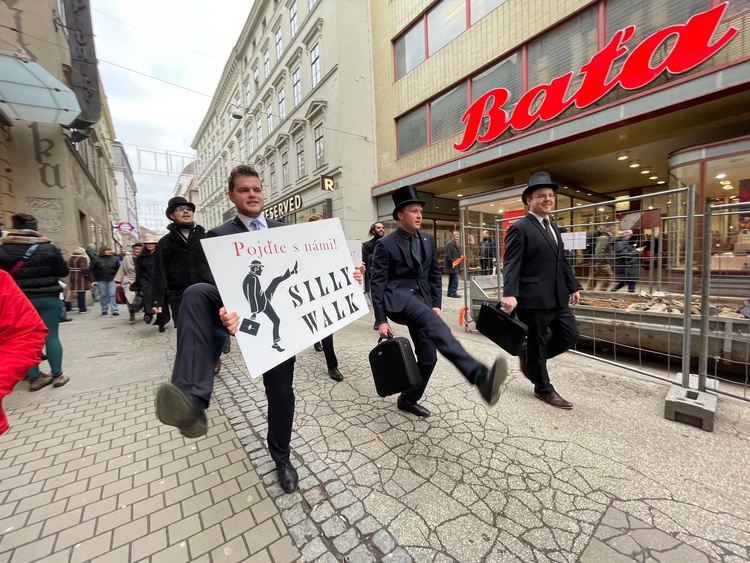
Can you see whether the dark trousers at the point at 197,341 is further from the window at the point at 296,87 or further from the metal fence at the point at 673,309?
the window at the point at 296,87

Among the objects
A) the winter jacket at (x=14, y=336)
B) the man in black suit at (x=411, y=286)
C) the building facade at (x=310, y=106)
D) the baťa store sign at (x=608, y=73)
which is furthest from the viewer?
the building facade at (x=310, y=106)

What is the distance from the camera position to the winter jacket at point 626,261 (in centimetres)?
424

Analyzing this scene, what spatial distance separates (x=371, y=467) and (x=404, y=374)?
702 mm

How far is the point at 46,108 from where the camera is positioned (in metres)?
8.26

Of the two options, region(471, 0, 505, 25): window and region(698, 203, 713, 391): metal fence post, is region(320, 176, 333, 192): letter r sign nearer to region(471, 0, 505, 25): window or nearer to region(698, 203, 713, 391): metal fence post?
region(471, 0, 505, 25): window

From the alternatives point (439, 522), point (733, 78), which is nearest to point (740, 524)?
point (439, 522)

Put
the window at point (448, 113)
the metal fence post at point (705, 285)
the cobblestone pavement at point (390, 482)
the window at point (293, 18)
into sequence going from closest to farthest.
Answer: the cobblestone pavement at point (390, 482) → the metal fence post at point (705, 285) → the window at point (448, 113) → the window at point (293, 18)

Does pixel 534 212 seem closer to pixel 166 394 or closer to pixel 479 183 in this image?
pixel 166 394

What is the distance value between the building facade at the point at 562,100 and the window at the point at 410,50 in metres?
0.06

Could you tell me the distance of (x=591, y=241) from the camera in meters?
4.78

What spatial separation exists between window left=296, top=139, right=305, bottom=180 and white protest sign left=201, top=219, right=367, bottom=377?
17966 mm

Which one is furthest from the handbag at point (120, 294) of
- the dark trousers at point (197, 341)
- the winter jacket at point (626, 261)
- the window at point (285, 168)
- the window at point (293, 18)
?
the window at point (293, 18)

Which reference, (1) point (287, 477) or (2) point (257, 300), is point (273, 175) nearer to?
(2) point (257, 300)

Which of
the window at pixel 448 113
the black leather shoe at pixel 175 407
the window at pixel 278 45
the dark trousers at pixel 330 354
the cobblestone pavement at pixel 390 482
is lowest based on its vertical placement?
the cobblestone pavement at pixel 390 482
